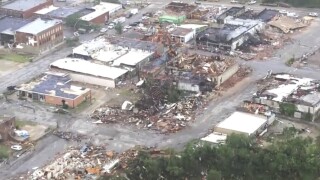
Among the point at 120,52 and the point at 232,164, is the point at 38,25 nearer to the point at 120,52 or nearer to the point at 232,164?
the point at 120,52

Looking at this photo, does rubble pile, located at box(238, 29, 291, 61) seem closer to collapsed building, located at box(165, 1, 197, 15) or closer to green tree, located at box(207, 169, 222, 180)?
collapsed building, located at box(165, 1, 197, 15)

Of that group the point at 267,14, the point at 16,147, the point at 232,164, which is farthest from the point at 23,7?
the point at 232,164

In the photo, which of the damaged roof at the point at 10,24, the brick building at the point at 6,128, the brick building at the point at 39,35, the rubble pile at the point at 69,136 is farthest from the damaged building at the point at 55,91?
the damaged roof at the point at 10,24

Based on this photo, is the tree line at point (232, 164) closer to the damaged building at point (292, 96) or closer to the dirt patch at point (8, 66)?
the damaged building at point (292, 96)

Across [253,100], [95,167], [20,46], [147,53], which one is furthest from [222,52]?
[95,167]

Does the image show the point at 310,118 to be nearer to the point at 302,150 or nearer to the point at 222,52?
the point at 302,150

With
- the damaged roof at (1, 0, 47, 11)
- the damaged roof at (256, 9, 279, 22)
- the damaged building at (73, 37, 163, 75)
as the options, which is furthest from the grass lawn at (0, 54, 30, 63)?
the damaged roof at (256, 9, 279, 22)

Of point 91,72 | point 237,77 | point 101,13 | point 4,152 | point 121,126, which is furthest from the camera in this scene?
point 101,13
